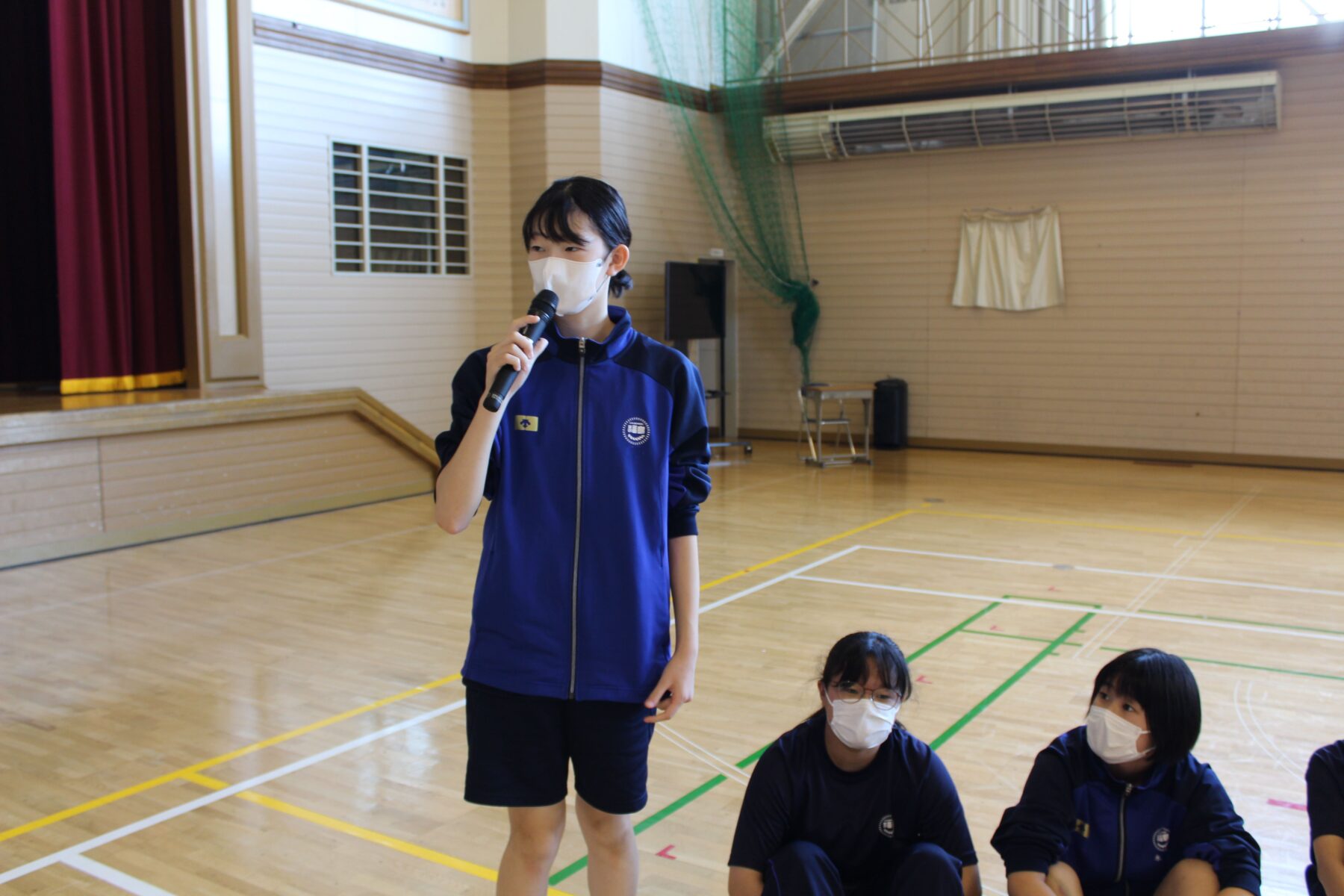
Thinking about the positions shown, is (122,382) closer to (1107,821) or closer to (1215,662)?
(1215,662)

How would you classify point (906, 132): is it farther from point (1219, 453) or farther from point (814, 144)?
point (1219, 453)

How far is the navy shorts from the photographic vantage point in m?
1.91

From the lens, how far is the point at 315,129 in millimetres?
9148

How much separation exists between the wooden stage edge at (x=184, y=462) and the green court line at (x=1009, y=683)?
5.17m

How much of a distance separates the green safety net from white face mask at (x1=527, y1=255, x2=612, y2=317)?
9193mm

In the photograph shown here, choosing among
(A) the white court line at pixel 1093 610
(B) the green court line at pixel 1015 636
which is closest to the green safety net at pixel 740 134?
(A) the white court line at pixel 1093 610

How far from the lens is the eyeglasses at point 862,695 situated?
2.08 meters

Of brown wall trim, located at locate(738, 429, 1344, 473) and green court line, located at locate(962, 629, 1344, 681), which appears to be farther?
brown wall trim, located at locate(738, 429, 1344, 473)

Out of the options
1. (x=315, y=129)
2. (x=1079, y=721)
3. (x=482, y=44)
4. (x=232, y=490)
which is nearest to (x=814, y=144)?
(x=482, y=44)

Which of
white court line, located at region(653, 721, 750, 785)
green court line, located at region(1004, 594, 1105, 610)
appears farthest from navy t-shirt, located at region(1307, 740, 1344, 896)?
green court line, located at region(1004, 594, 1105, 610)

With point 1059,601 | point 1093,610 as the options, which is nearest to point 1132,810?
point 1093,610

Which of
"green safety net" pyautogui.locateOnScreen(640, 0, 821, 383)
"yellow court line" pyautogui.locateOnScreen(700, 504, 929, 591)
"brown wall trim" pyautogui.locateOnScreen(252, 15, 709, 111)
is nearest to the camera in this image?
"yellow court line" pyautogui.locateOnScreen(700, 504, 929, 591)

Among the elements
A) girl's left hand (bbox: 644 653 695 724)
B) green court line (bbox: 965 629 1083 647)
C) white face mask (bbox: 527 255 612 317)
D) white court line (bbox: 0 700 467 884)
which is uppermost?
white face mask (bbox: 527 255 612 317)

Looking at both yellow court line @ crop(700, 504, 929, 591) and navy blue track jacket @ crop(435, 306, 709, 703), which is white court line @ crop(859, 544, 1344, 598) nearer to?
yellow court line @ crop(700, 504, 929, 591)
